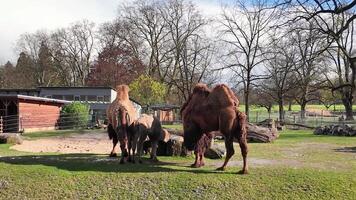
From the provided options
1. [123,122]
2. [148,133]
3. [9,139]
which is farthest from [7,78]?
[123,122]

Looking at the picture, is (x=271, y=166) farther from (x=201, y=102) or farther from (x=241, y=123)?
(x=201, y=102)

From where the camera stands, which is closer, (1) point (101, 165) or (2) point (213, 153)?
(1) point (101, 165)

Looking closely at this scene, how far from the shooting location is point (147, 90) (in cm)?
6222

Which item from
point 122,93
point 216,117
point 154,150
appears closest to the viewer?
point 216,117

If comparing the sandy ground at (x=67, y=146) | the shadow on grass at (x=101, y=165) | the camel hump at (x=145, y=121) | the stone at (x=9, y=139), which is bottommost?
the sandy ground at (x=67, y=146)

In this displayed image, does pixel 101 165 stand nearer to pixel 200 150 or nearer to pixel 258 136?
pixel 200 150

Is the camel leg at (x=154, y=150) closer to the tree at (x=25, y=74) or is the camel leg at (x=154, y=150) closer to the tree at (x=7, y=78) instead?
the tree at (x=25, y=74)

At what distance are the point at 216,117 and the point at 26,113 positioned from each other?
2932cm

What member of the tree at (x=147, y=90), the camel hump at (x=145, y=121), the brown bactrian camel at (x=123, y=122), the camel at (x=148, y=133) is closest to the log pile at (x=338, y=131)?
the camel at (x=148, y=133)

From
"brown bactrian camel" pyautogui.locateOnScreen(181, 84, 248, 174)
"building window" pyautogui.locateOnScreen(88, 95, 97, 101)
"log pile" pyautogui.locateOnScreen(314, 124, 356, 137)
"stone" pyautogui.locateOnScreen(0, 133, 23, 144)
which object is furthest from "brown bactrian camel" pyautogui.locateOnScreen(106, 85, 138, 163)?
"building window" pyautogui.locateOnScreen(88, 95, 97, 101)

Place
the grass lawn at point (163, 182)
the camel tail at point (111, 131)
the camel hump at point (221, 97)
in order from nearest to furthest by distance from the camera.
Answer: the grass lawn at point (163, 182), the camel hump at point (221, 97), the camel tail at point (111, 131)

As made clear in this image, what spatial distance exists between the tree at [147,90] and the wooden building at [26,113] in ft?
64.8

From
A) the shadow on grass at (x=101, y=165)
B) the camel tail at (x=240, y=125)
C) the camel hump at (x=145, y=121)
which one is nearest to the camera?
Result: the shadow on grass at (x=101, y=165)

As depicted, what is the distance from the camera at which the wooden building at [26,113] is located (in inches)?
1444
